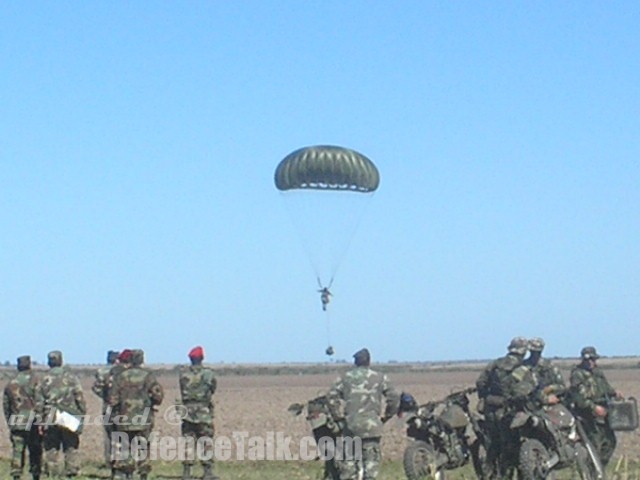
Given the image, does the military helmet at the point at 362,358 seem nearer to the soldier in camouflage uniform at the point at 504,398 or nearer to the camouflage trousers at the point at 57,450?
the soldier in camouflage uniform at the point at 504,398

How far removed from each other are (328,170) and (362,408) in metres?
12.8

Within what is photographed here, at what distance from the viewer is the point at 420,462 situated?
15.2 meters

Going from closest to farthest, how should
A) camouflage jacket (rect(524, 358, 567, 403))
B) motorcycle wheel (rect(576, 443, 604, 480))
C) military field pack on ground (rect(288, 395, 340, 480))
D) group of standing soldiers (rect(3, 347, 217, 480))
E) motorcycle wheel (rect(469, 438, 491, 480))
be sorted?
1. motorcycle wheel (rect(576, 443, 604, 480))
2. camouflage jacket (rect(524, 358, 567, 403))
3. military field pack on ground (rect(288, 395, 340, 480))
4. motorcycle wheel (rect(469, 438, 491, 480))
5. group of standing soldiers (rect(3, 347, 217, 480))

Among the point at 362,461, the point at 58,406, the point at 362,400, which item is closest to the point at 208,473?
the point at 58,406

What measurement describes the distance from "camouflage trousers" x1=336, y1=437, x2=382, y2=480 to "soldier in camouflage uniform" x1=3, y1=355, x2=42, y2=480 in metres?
3.93

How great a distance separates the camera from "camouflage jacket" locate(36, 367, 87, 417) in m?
16.4

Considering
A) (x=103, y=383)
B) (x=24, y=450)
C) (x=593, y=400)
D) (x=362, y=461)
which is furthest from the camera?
(x=103, y=383)

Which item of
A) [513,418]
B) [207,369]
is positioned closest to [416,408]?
[513,418]

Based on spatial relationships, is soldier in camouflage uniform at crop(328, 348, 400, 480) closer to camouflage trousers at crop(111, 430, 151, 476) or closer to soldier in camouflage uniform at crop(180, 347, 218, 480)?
camouflage trousers at crop(111, 430, 151, 476)

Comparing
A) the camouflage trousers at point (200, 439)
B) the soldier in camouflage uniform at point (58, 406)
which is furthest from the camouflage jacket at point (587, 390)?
→ the soldier in camouflage uniform at point (58, 406)

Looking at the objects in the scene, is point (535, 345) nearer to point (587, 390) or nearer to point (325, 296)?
point (587, 390)

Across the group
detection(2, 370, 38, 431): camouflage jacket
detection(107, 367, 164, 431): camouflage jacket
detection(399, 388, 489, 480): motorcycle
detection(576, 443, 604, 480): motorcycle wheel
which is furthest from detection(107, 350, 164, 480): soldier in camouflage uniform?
detection(576, 443, 604, 480): motorcycle wheel

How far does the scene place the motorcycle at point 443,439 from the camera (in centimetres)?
1518

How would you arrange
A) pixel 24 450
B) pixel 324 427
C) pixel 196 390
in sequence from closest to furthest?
pixel 324 427
pixel 24 450
pixel 196 390
